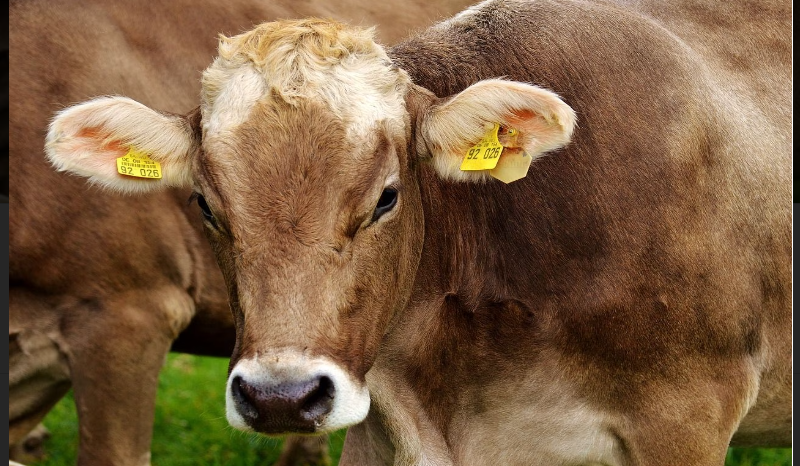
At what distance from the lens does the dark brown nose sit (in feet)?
12.0

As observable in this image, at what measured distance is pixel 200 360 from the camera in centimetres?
1030

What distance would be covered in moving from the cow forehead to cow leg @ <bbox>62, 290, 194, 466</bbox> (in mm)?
2195

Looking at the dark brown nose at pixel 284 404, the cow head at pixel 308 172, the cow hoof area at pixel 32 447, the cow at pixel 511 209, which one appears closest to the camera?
the dark brown nose at pixel 284 404

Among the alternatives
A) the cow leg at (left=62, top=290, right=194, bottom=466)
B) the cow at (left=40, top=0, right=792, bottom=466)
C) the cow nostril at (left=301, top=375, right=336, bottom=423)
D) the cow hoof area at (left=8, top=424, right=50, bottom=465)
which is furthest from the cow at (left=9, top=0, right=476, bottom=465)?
the cow nostril at (left=301, top=375, right=336, bottom=423)

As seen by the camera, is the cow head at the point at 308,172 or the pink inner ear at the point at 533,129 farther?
the pink inner ear at the point at 533,129

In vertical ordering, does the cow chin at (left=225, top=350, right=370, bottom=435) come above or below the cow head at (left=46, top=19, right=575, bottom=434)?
below

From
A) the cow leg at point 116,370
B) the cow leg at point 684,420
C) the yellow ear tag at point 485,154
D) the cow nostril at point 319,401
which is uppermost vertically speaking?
the yellow ear tag at point 485,154

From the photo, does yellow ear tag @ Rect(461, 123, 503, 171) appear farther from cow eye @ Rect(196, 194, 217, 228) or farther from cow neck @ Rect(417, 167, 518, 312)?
cow eye @ Rect(196, 194, 217, 228)

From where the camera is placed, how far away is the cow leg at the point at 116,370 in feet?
20.0

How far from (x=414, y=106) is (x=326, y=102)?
0.44m

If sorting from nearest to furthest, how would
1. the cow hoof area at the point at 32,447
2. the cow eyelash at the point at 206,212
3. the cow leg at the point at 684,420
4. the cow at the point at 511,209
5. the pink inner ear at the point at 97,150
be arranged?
the cow at the point at 511,209 < the cow eyelash at the point at 206,212 < the pink inner ear at the point at 97,150 < the cow leg at the point at 684,420 < the cow hoof area at the point at 32,447

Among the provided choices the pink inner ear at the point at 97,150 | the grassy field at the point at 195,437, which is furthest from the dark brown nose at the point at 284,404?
the grassy field at the point at 195,437

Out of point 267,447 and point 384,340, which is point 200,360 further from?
point 384,340

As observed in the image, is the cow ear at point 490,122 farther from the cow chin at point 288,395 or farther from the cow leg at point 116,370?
the cow leg at point 116,370
